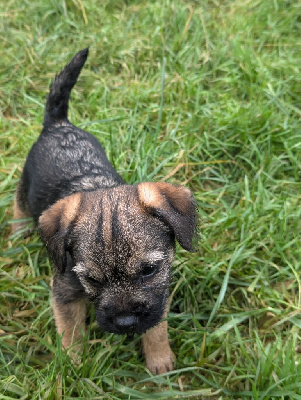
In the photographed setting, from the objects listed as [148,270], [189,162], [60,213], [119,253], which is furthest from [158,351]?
[189,162]

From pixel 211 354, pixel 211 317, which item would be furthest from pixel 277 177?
pixel 211 354

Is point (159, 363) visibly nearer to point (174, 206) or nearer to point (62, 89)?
point (174, 206)

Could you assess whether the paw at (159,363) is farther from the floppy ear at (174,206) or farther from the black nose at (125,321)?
the floppy ear at (174,206)

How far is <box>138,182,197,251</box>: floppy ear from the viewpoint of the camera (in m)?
2.62

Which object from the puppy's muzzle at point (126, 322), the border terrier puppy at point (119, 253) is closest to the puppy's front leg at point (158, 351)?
the border terrier puppy at point (119, 253)

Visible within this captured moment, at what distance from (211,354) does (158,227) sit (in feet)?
3.82

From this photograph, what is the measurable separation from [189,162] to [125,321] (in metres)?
2.38

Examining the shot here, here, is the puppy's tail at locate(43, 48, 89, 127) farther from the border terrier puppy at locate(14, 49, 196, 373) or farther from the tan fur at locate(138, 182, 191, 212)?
the tan fur at locate(138, 182, 191, 212)

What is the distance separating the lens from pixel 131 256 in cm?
245

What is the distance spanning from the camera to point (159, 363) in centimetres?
320

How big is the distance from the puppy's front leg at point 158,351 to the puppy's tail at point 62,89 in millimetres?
1993

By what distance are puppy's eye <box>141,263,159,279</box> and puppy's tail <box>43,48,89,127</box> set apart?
74.5 inches

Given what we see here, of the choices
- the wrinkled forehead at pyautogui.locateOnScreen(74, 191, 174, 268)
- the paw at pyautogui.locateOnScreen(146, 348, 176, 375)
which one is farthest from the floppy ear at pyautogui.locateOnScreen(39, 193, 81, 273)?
the paw at pyautogui.locateOnScreen(146, 348, 176, 375)

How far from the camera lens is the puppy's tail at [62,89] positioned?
3729 millimetres
